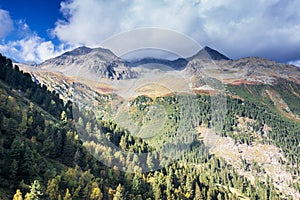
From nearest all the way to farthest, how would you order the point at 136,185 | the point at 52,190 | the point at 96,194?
1. the point at 52,190
2. the point at 96,194
3. the point at 136,185

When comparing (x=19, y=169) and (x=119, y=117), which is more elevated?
(x=119, y=117)

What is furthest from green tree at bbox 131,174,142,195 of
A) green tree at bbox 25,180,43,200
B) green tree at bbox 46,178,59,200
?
green tree at bbox 25,180,43,200

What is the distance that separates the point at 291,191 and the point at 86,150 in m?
179

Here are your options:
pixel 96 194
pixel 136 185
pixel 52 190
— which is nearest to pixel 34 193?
pixel 52 190

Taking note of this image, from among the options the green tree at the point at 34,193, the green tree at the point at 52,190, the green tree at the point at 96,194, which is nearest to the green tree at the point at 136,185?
the green tree at the point at 96,194

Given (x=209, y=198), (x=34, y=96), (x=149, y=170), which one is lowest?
(x=209, y=198)

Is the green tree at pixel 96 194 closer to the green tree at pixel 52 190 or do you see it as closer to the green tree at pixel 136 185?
the green tree at pixel 52 190

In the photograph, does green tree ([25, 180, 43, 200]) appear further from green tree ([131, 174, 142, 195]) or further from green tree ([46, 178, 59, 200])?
green tree ([131, 174, 142, 195])

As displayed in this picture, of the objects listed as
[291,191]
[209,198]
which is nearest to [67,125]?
[209,198]

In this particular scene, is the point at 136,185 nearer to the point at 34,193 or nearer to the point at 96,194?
the point at 96,194

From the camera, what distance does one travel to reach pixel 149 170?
7244 cm

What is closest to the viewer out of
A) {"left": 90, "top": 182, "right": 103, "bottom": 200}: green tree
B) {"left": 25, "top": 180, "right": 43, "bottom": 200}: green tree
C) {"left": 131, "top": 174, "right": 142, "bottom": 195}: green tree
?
{"left": 25, "top": 180, "right": 43, "bottom": 200}: green tree

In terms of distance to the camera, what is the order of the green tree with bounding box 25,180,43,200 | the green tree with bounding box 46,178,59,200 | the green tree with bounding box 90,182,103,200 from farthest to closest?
1. the green tree with bounding box 90,182,103,200
2. the green tree with bounding box 46,178,59,200
3. the green tree with bounding box 25,180,43,200

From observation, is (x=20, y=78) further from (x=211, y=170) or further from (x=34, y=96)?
(x=211, y=170)
